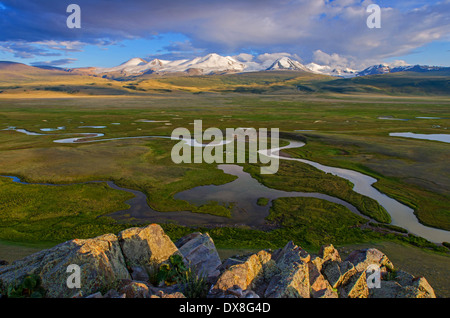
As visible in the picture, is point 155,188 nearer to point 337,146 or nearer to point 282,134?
point 337,146

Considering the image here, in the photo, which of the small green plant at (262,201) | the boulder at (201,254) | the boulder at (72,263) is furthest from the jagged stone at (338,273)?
the small green plant at (262,201)

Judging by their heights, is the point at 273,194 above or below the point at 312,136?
below

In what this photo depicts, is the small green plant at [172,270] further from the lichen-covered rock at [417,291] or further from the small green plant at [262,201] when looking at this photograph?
the small green plant at [262,201]

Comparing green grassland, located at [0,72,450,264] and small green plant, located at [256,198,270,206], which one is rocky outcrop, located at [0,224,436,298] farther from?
small green plant, located at [256,198,270,206]

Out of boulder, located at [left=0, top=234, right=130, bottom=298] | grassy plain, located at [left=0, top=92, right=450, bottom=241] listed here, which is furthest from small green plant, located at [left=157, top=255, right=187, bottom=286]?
grassy plain, located at [left=0, top=92, right=450, bottom=241]

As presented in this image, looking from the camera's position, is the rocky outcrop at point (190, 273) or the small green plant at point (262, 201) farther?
the small green plant at point (262, 201)
